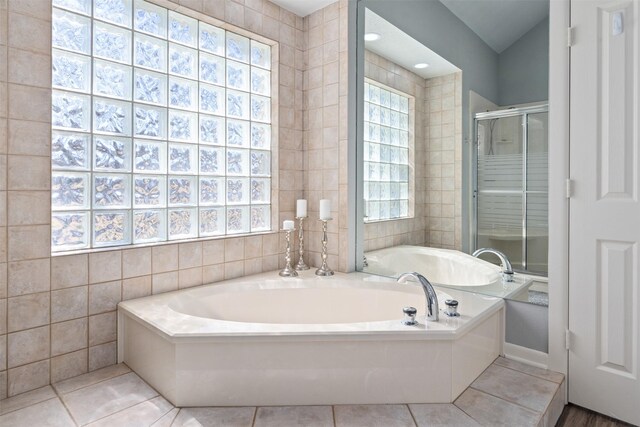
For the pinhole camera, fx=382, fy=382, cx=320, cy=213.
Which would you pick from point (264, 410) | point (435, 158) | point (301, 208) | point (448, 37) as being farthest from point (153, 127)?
point (448, 37)

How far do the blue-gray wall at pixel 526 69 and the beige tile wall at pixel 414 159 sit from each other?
0.54 m

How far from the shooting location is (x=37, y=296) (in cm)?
182

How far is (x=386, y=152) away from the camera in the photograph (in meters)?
2.80

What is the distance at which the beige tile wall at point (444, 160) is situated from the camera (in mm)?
2406

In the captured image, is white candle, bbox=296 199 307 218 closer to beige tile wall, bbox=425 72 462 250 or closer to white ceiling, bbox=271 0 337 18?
beige tile wall, bbox=425 72 462 250

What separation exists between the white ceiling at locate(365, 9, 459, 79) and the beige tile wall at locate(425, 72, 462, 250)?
0.07 m

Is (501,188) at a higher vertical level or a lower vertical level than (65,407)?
higher

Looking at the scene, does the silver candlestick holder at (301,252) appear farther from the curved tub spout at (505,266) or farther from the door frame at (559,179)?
the door frame at (559,179)

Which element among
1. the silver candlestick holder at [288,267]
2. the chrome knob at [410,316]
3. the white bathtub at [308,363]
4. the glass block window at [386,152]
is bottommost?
the white bathtub at [308,363]

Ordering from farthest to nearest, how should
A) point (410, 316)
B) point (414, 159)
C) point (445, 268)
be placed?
point (414, 159) → point (445, 268) → point (410, 316)

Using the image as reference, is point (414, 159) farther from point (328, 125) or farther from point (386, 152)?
point (328, 125)

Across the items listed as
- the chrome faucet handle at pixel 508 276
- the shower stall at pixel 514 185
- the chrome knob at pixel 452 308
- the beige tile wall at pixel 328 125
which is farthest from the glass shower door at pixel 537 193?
the beige tile wall at pixel 328 125

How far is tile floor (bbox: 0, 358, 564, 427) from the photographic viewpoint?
1560mm

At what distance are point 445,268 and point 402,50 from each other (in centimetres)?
153
